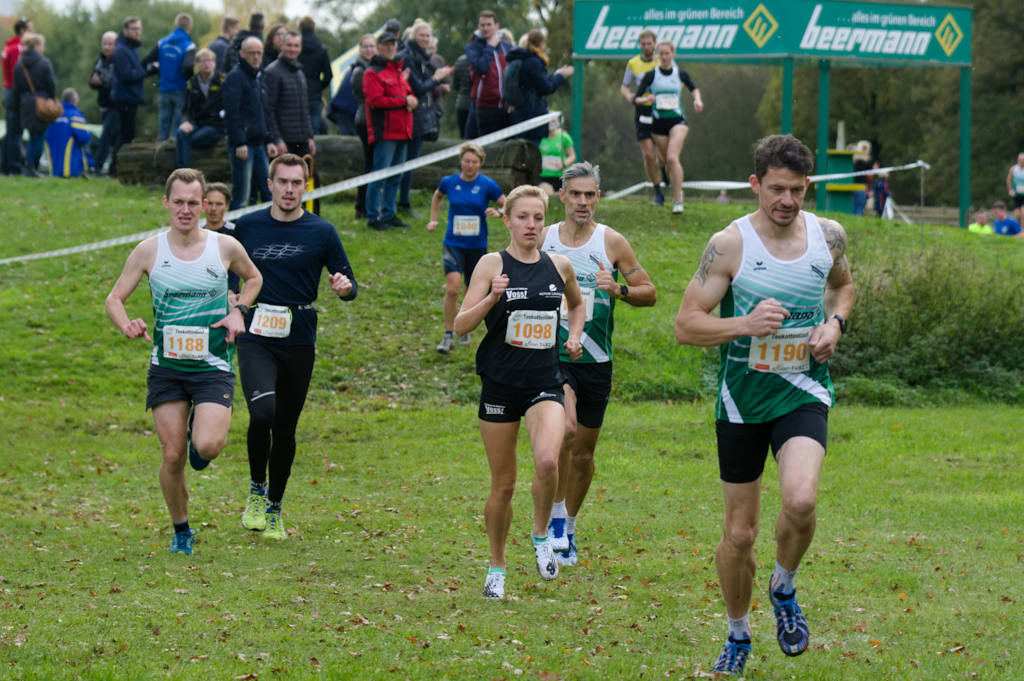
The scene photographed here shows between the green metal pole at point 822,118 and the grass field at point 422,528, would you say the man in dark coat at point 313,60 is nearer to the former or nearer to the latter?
the grass field at point 422,528

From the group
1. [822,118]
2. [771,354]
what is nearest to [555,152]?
[822,118]

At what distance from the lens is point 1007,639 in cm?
642

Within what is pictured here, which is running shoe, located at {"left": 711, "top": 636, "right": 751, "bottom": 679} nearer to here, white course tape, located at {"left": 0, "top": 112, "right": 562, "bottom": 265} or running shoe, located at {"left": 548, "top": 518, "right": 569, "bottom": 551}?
running shoe, located at {"left": 548, "top": 518, "right": 569, "bottom": 551}

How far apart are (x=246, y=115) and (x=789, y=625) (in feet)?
42.5

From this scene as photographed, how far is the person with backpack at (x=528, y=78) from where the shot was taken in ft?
60.0

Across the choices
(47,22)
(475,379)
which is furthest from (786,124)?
(47,22)

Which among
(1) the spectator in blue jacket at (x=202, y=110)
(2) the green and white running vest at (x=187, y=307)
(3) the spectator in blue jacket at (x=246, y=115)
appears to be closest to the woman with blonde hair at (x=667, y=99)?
(3) the spectator in blue jacket at (x=246, y=115)

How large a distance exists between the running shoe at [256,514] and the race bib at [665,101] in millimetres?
11031

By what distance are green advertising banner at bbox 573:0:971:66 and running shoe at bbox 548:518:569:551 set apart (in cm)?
1447

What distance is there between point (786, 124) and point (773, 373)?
16.2 m

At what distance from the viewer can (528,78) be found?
18.5 meters

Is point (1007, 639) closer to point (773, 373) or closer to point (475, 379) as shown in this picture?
point (773, 373)

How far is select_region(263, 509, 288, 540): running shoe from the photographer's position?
855 cm

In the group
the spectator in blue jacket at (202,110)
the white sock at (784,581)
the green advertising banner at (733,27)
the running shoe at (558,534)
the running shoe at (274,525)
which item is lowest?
the running shoe at (274,525)
